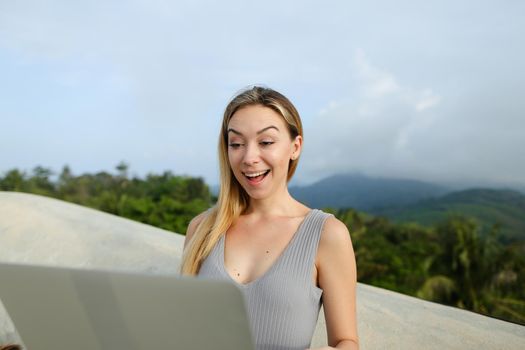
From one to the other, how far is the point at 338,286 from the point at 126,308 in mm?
754

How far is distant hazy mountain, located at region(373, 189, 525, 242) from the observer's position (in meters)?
61.4

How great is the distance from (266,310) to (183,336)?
0.67 m

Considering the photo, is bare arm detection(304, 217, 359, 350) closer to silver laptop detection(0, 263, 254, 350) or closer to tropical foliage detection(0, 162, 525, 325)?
silver laptop detection(0, 263, 254, 350)

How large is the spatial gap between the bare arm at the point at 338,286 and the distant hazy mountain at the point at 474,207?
5836 cm

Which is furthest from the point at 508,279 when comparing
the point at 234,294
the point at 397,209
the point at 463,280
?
the point at 397,209

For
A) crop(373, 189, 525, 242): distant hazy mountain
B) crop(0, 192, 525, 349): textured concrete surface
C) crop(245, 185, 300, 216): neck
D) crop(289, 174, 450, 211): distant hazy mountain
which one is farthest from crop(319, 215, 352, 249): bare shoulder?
→ crop(289, 174, 450, 211): distant hazy mountain

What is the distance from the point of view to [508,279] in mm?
12789

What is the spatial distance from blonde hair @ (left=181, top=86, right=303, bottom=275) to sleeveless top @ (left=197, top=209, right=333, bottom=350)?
185mm

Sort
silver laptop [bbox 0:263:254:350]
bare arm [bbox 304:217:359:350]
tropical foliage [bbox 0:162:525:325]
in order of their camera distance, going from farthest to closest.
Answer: tropical foliage [bbox 0:162:525:325], bare arm [bbox 304:217:359:350], silver laptop [bbox 0:263:254:350]

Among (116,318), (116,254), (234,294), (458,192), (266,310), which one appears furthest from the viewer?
(458,192)

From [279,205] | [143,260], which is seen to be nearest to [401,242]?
[143,260]

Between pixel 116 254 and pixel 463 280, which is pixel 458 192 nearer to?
pixel 463 280

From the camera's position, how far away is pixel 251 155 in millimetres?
1405

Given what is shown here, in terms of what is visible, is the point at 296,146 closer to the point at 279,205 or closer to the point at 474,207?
the point at 279,205
